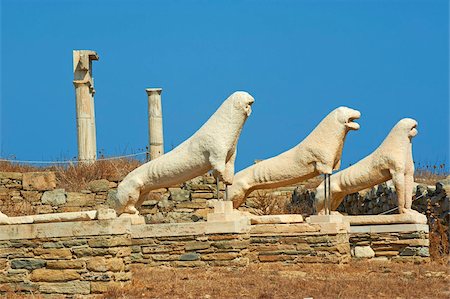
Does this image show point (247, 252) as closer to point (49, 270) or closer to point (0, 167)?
point (49, 270)

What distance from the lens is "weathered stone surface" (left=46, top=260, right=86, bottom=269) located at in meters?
11.8

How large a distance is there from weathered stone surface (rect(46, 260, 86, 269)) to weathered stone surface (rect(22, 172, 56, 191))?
9.85 m

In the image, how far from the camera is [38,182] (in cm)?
2170

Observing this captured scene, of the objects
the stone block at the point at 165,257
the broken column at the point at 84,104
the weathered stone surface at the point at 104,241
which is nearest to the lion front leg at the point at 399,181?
the stone block at the point at 165,257

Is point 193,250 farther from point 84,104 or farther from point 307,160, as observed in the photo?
point 84,104

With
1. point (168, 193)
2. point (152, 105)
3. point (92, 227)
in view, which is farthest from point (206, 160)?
point (152, 105)

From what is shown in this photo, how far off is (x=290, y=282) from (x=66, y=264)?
294cm

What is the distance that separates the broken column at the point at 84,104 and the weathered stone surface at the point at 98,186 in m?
3.92

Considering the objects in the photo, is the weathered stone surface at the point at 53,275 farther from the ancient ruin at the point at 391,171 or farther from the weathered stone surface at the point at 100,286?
the ancient ruin at the point at 391,171

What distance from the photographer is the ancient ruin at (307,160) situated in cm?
1612

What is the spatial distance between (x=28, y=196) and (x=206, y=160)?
767cm

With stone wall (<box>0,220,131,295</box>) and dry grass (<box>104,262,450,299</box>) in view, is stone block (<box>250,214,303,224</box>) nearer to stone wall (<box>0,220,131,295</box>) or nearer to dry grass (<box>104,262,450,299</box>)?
dry grass (<box>104,262,450,299</box>)

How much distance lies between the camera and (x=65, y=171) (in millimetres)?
23344

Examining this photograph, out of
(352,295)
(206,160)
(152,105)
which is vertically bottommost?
(352,295)
